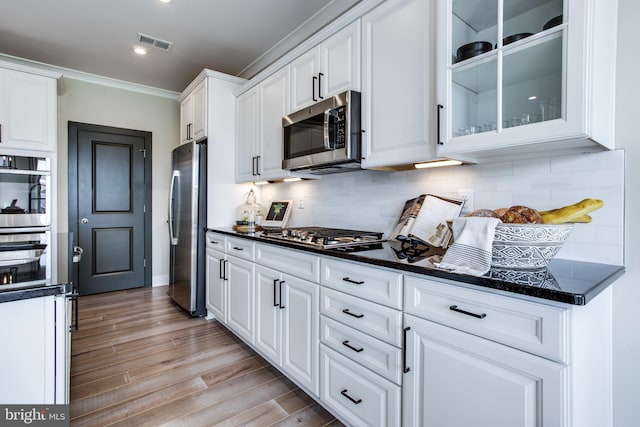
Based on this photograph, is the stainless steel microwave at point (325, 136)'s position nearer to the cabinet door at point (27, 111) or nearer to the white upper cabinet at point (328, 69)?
the white upper cabinet at point (328, 69)

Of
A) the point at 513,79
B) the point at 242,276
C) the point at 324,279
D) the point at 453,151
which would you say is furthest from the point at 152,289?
the point at 513,79

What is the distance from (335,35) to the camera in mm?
2154

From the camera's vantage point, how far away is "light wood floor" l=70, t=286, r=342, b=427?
1803 millimetres

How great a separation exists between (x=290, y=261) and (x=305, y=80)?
1331mm

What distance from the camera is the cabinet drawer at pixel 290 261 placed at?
72.1 inches

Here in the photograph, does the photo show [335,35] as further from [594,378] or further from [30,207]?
[30,207]

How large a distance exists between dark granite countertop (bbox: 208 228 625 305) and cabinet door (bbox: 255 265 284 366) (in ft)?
2.66

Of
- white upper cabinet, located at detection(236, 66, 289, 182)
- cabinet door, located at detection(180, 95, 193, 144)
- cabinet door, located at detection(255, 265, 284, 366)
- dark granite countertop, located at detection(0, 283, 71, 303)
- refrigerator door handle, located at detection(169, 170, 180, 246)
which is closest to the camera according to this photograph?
dark granite countertop, located at detection(0, 283, 71, 303)

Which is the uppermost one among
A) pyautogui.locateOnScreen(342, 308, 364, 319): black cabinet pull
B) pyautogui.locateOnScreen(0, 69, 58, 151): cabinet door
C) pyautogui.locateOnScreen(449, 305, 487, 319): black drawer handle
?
pyautogui.locateOnScreen(0, 69, 58, 151): cabinet door

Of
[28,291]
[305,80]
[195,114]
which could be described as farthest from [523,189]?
[195,114]

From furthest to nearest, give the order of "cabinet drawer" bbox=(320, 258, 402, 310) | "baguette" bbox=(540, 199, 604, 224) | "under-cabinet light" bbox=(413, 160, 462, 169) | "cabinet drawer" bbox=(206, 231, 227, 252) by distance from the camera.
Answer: "cabinet drawer" bbox=(206, 231, 227, 252) → "under-cabinet light" bbox=(413, 160, 462, 169) → "cabinet drawer" bbox=(320, 258, 402, 310) → "baguette" bbox=(540, 199, 604, 224)

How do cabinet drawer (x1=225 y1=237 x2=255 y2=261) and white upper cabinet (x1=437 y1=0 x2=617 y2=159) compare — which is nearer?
white upper cabinet (x1=437 y1=0 x2=617 y2=159)

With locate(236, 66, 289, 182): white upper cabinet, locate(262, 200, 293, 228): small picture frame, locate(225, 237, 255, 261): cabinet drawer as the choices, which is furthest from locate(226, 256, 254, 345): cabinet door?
locate(236, 66, 289, 182): white upper cabinet

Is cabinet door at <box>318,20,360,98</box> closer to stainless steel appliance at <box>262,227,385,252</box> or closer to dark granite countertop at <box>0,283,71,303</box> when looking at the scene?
stainless steel appliance at <box>262,227,385,252</box>
